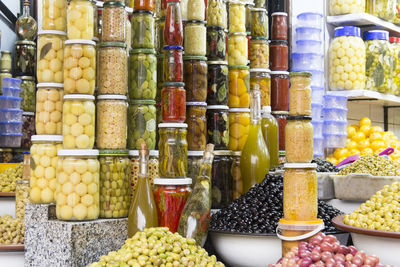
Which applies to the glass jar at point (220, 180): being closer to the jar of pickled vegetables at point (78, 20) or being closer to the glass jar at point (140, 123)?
the glass jar at point (140, 123)

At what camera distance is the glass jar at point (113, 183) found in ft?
4.99

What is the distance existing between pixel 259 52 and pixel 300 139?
2.63 ft

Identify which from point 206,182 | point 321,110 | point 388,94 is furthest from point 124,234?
point 388,94

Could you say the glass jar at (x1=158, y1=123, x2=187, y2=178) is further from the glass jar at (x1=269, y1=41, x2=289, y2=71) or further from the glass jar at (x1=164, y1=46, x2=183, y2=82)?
the glass jar at (x1=269, y1=41, x2=289, y2=71)

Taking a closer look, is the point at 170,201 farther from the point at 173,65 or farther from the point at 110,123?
the point at 173,65

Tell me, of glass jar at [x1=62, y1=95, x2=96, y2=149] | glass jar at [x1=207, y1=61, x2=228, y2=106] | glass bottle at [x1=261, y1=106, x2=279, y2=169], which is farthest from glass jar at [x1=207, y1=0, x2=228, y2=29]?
glass jar at [x1=62, y1=95, x2=96, y2=149]

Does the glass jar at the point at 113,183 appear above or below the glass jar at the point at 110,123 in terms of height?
below

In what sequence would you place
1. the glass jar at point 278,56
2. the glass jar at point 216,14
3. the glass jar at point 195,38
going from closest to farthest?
the glass jar at point 195,38 → the glass jar at point 216,14 → the glass jar at point 278,56

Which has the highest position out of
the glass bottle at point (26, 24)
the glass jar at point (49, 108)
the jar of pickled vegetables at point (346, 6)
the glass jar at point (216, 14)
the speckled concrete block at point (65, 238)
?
the jar of pickled vegetables at point (346, 6)

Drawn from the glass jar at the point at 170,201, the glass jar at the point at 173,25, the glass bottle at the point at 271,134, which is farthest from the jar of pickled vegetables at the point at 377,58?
the glass jar at the point at 170,201

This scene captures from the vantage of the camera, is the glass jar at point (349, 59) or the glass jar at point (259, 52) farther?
the glass jar at point (349, 59)

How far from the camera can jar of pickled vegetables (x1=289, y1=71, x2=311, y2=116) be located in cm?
131

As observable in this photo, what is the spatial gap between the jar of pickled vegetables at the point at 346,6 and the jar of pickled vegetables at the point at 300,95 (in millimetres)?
2374

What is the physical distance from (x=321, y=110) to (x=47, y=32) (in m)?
2.22
